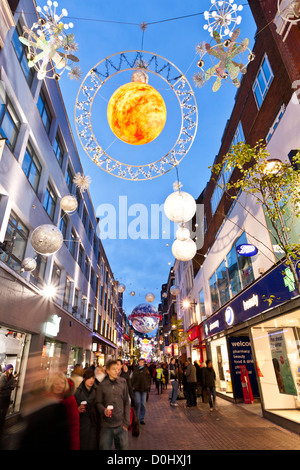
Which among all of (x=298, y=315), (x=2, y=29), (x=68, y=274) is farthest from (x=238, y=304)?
(x=2, y=29)

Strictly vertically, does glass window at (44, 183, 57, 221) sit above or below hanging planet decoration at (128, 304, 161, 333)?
above

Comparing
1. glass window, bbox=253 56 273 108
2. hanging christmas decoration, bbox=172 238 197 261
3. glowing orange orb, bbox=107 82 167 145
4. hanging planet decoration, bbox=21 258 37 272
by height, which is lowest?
hanging planet decoration, bbox=21 258 37 272

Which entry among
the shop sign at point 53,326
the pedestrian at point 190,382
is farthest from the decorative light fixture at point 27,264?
the pedestrian at point 190,382

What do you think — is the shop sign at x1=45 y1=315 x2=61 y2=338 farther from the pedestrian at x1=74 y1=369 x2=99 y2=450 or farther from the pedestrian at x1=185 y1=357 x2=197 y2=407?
the pedestrian at x1=74 y1=369 x2=99 y2=450

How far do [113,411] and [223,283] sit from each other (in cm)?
1303

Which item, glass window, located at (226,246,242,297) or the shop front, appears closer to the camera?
the shop front

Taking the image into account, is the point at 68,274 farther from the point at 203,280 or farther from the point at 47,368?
the point at 203,280

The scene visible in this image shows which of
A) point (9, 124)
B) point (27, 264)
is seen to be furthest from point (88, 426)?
point (9, 124)

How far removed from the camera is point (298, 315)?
7945mm

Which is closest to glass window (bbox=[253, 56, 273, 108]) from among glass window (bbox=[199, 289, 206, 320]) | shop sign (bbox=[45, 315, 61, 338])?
shop sign (bbox=[45, 315, 61, 338])

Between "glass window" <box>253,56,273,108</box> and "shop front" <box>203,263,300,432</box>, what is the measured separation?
7.85 metres

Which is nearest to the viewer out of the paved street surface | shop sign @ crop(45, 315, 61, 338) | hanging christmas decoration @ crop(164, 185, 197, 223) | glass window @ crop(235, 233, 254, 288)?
the paved street surface

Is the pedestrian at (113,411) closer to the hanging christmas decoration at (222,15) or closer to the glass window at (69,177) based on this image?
the hanging christmas decoration at (222,15)

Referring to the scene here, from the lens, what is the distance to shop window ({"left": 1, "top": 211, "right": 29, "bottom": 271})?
34.2 feet
